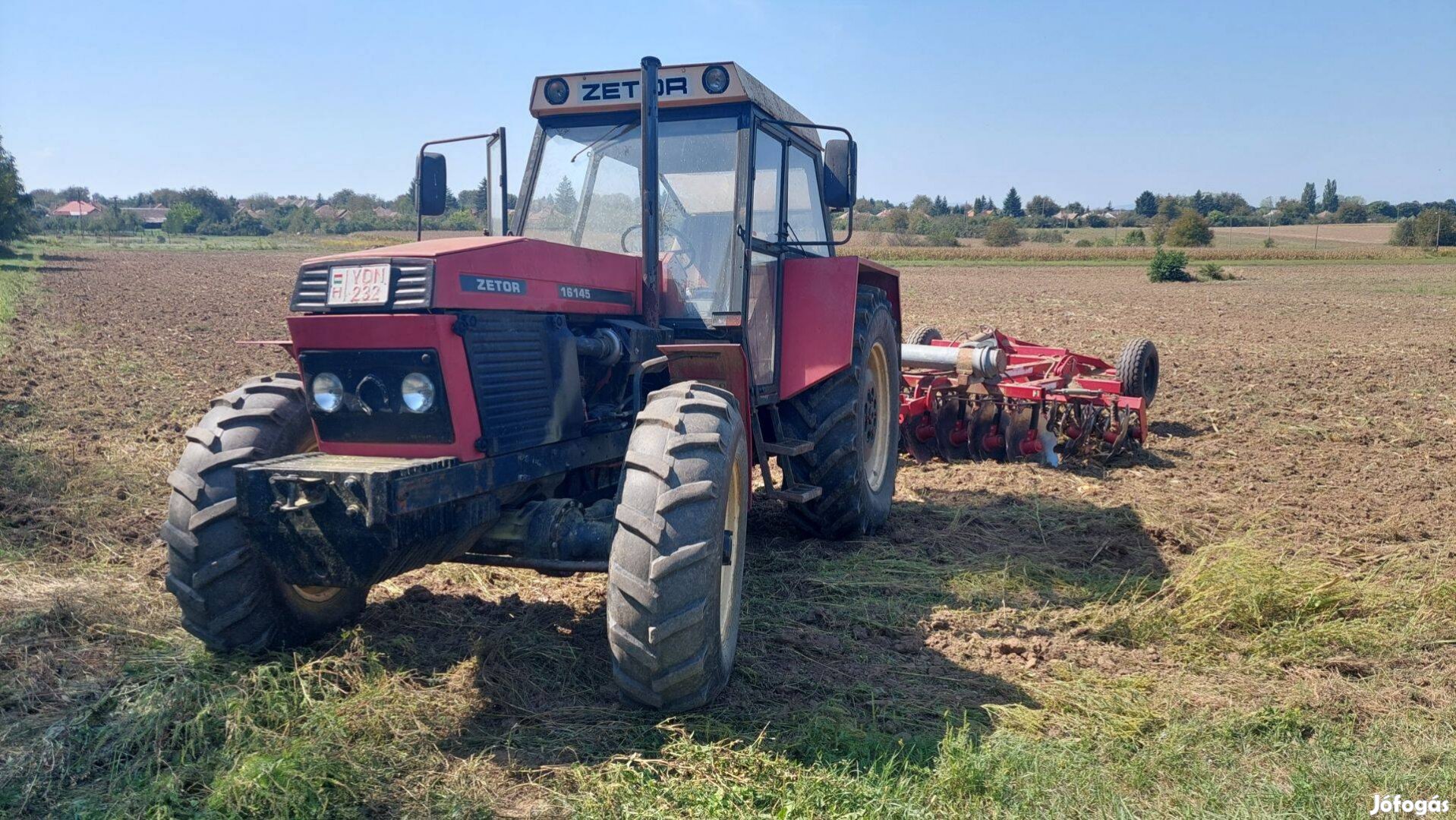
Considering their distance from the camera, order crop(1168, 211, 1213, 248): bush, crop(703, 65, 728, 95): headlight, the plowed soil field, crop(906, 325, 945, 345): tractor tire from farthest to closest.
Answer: crop(1168, 211, 1213, 248): bush, crop(906, 325, 945, 345): tractor tire, crop(703, 65, 728, 95): headlight, the plowed soil field

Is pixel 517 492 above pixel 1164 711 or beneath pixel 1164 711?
above

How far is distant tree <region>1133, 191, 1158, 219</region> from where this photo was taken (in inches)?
3401

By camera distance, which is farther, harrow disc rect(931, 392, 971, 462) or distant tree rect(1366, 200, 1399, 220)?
distant tree rect(1366, 200, 1399, 220)

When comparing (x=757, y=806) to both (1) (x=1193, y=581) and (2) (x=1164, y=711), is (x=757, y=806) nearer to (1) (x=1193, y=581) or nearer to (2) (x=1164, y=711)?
(2) (x=1164, y=711)

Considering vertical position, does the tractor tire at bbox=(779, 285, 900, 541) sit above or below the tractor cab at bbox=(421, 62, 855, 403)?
below

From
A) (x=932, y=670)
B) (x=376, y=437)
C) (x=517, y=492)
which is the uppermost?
(x=376, y=437)

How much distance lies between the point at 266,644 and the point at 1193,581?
13.6 feet

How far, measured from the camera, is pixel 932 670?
14.2 ft

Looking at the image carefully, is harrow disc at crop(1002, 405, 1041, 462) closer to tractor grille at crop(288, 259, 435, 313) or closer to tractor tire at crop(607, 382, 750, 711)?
tractor tire at crop(607, 382, 750, 711)

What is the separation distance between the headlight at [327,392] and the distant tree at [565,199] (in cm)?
193

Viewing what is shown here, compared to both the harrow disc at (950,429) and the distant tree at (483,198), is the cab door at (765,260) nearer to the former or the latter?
the distant tree at (483,198)

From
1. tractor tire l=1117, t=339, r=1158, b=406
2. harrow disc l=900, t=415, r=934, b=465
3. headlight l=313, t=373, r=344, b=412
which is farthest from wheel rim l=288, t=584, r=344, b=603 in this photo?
tractor tire l=1117, t=339, r=1158, b=406

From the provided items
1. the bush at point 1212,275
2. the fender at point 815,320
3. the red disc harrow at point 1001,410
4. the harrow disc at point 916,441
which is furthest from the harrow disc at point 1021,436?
the bush at point 1212,275

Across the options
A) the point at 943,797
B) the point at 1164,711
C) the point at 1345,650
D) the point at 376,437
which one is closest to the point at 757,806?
the point at 943,797
